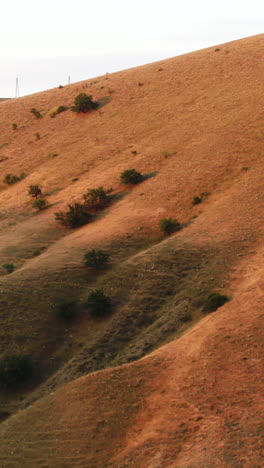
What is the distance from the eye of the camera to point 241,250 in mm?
24516

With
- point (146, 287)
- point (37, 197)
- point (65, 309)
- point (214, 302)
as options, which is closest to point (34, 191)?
point (37, 197)

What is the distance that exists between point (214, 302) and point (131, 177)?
19.2 metres

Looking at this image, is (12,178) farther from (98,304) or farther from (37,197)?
(98,304)

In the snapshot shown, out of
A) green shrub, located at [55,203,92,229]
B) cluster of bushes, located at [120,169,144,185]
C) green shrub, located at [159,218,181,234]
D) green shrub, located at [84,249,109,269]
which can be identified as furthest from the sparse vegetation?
green shrub, located at [84,249,109,269]

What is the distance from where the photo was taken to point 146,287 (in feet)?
76.5

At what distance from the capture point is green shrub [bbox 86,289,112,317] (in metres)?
22.2

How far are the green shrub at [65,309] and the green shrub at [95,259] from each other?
10.2ft

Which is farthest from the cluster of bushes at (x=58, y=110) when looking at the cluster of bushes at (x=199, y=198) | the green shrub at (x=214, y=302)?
the green shrub at (x=214, y=302)

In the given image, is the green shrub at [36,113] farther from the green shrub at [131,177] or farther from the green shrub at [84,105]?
the green shrub at [131,177]

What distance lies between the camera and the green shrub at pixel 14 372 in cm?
1875

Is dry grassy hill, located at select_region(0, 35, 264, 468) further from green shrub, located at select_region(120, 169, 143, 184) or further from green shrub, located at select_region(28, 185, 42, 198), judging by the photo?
green shrub, located at select_region(28, 185, 42, 198)

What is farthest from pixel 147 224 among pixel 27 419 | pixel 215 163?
pixel 27 419

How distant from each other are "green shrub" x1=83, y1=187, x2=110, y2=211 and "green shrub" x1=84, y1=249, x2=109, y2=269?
977 centimetres

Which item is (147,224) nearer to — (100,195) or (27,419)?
(100,195)
